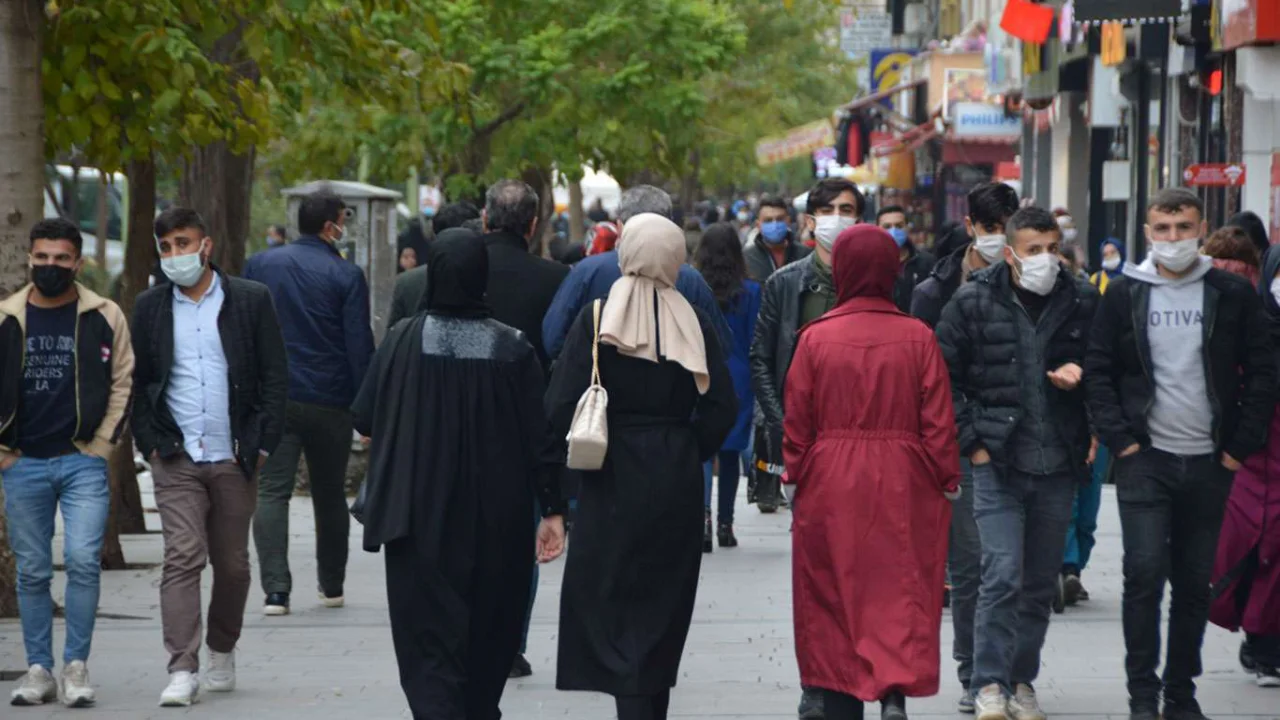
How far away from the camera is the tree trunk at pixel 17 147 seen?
10180mm

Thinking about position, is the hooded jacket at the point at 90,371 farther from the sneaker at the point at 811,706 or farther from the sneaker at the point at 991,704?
the sneaker at the point at 991,704

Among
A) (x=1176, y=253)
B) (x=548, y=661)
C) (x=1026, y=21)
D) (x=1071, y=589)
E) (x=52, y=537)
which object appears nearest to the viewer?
(x=1176, y=253)

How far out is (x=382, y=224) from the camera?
17547 millimetres

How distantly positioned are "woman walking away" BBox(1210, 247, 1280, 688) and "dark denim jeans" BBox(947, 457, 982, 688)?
0.95m

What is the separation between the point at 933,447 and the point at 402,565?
5.39 ft

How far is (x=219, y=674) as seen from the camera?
889cm

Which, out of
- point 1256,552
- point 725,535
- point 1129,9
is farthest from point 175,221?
point 1129,9

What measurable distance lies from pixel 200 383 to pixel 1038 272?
3055mm

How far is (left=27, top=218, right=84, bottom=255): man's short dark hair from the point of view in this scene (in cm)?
838

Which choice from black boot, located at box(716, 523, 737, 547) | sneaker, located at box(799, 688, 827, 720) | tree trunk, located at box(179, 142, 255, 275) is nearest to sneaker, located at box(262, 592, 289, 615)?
black boot, located at box(716, 523, 737, 547)

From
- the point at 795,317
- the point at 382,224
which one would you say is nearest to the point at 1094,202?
the point at 382,224

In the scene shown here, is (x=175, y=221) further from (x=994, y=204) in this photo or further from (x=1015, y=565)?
(x=1015, y=565)

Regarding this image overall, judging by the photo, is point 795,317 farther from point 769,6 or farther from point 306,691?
point 769,6

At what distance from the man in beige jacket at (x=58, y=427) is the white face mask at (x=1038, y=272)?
10.5 feet
